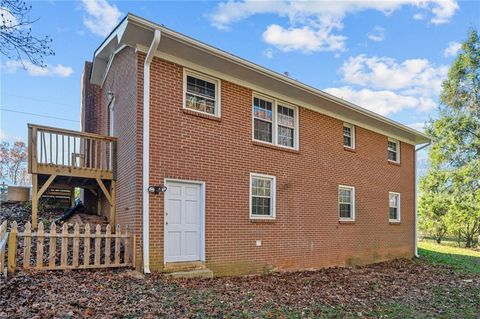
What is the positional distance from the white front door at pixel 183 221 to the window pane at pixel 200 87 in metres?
2.27

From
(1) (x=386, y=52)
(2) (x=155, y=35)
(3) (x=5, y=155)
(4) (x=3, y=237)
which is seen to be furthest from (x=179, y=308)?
(3) (x=5, y=155)

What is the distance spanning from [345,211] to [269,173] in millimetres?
4225

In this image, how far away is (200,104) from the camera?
9336 mm

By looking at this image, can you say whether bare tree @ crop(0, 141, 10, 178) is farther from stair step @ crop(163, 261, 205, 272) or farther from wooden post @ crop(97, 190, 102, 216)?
stair step @ crop(163, 261, 205, 272)

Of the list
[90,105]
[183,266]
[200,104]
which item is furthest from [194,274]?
[90,105]

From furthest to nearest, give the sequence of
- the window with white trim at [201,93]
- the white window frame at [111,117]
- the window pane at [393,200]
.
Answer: the window pane at [393,200], the white window frame at [111,117], the window with white trim at [201,93]

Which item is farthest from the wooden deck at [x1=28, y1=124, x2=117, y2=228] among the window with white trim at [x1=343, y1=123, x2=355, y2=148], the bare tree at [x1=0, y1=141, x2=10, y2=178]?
the bare tree at [x1=0, y1=141, x2=10, y2=178]

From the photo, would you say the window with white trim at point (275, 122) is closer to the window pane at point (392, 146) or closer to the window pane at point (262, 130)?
the window pane at point (262, 130)

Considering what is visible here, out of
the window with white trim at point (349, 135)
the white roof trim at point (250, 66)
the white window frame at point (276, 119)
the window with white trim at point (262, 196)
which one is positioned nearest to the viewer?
the white roof trim at point (250, 66)

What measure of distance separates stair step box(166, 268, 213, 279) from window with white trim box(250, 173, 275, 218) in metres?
2.07

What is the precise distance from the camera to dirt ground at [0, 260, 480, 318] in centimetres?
518

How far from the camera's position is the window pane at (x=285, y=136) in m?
11.3

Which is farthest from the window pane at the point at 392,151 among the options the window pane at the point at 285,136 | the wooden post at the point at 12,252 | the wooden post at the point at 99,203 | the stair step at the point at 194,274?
the wooden post at the point at 12,252

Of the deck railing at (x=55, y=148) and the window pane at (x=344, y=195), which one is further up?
the deck railing at (x=55, y=148)
